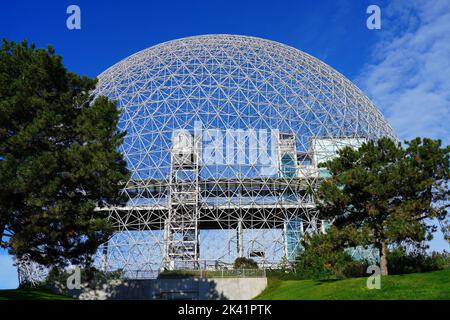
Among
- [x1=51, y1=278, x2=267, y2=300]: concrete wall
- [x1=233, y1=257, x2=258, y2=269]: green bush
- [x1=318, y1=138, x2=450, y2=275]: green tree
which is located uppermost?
[x1=318, y1=138, x2=450, y2=275]: green tree

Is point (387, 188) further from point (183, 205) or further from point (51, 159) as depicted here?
point (183, 205)

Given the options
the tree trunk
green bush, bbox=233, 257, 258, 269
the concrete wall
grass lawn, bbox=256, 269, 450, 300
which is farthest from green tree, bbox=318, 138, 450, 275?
green bush, bbox=233, 257, 258, 269

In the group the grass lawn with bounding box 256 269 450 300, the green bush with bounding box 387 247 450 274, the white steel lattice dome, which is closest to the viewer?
the grass lawn with bounding box 256 269 450 300

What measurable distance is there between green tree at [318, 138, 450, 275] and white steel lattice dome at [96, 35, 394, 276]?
15.5m

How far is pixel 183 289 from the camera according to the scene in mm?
25797

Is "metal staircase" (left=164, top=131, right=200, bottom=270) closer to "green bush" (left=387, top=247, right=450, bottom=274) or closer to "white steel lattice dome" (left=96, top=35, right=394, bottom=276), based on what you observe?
"white steel lattice dome" (left=96, top=35, right=394, bottom=276)

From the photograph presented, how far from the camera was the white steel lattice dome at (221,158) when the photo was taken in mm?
34312

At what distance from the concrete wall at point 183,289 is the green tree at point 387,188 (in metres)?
8.58

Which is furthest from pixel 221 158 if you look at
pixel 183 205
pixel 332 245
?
pixel 332 245

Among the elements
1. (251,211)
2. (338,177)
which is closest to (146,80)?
(251,211)

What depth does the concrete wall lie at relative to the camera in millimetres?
25047

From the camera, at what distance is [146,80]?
39406 millimetres
